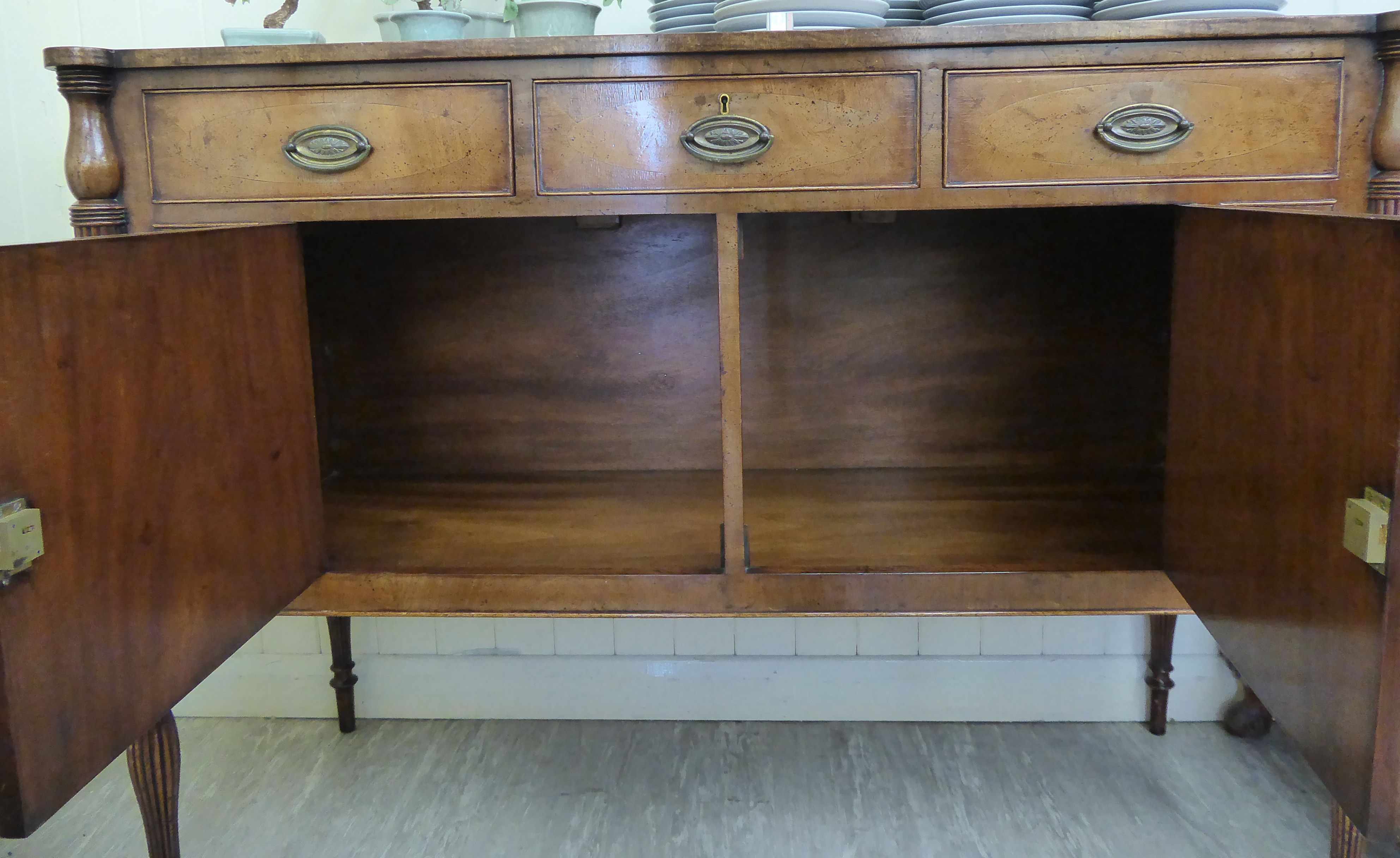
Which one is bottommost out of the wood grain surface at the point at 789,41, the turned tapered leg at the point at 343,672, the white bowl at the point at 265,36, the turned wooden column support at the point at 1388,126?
the turned tapered leg at the point at 343,672

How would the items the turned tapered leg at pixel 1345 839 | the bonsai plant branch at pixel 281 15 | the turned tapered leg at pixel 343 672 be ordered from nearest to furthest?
the turned tapered leg at pixel 1345 839, the bonsai plant branch at pixel 281 15, the turned tapered leg at pixel 343 672

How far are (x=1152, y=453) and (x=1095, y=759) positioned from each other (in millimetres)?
473

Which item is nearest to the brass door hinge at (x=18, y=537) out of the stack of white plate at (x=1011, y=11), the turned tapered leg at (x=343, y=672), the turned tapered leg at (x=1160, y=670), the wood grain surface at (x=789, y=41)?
the wood grain surface at (x=789, y=41)

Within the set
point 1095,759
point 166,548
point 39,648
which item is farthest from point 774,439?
point 39,648

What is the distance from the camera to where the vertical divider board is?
43.3 inches

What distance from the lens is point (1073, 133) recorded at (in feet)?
3.61

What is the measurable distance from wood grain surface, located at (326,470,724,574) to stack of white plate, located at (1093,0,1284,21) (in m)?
0.75

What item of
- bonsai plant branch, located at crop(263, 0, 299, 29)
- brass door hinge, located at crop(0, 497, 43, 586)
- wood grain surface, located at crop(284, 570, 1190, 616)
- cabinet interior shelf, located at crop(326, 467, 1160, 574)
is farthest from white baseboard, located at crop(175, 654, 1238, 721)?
brass door hinge, located at crop(0, 497, 43, 586)

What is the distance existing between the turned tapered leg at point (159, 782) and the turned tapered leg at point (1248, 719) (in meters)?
1.49

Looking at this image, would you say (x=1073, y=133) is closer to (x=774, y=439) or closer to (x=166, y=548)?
(x=774, y=439)

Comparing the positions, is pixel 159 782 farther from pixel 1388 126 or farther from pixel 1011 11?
pixel 1388 126

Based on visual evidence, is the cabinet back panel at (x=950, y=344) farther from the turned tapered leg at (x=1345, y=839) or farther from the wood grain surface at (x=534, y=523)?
the turned tapered leg at (x=1345, y=839)

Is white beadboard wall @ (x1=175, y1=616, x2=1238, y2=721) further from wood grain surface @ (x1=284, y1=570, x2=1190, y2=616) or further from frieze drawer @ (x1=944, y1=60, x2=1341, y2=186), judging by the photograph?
frieze drawer @ (x1=944, y1=60, x2=1341, y2=186)

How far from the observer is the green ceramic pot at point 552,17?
4.34 feet
